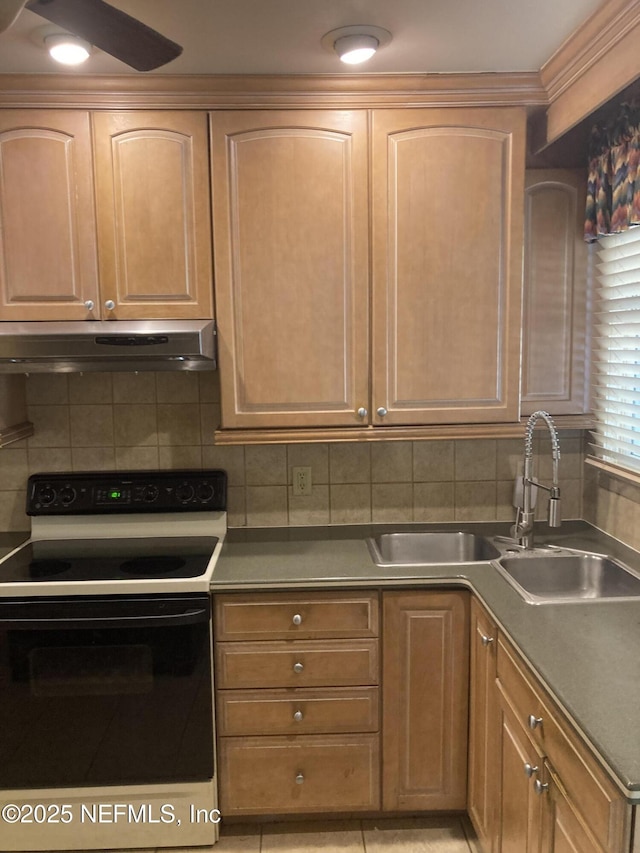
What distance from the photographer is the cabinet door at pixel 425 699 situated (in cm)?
203

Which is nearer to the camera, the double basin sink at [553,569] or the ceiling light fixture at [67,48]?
the ceiling light fixture at [67,48]

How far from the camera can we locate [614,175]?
80.8 inches

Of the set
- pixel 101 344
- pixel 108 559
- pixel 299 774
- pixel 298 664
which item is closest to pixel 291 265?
pixel 101 344

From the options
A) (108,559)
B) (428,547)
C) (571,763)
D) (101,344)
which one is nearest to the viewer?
(571,763)

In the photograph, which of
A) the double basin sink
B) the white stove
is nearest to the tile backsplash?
the double basin sink

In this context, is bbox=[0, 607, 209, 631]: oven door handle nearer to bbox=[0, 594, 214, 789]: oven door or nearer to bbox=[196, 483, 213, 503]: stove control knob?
bbox=[0, 594, 214, 789]: oven door

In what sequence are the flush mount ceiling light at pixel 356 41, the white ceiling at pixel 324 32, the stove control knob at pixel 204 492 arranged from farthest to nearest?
the stove control knob at pixel 204 492 < the flush mount ceiling light at pixel 356 41 < the white ceiling at pixel 324 32

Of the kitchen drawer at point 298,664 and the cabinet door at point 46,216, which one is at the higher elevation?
the cabinet door at point 46,216

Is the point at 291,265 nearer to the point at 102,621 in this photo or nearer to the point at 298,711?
the point at 102,621

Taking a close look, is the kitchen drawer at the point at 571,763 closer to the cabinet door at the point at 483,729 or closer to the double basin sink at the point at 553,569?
the cabinet door at the point at 483,729

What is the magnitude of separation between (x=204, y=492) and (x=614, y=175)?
1.77 meters

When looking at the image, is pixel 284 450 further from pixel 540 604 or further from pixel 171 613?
pixel 540 604

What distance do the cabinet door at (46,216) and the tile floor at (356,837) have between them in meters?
1.78

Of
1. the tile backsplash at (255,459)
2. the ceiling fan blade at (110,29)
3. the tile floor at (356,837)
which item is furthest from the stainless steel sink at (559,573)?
the ceiling fan blade at (110,29)
